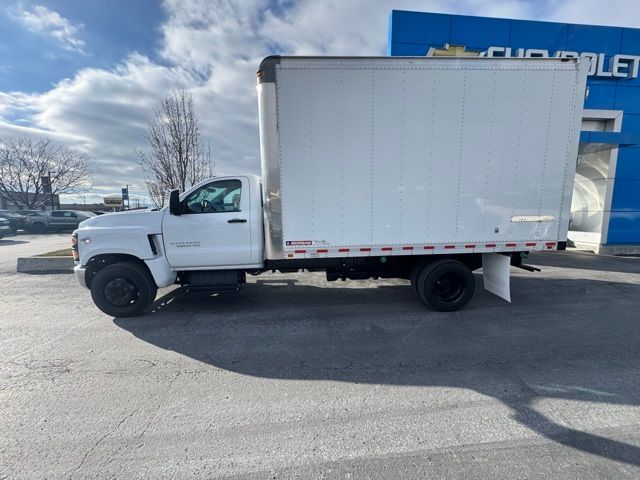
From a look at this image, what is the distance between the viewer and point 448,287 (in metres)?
5.36

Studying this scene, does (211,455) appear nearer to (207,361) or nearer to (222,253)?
(207,361)

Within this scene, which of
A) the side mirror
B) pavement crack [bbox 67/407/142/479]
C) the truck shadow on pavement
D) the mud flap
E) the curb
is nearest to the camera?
pavement crack [bbox 67/407/142/479]

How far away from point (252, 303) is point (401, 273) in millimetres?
2899

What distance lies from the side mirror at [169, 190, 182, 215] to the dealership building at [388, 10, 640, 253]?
29.0 feet

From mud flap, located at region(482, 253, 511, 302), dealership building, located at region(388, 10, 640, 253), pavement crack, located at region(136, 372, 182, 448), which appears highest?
dealership building, located at region(388, 10, 640, 253)

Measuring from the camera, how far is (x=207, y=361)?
3734mm

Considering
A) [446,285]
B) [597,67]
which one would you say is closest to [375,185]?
[446,285]

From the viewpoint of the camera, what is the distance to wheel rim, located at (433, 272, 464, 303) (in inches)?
207

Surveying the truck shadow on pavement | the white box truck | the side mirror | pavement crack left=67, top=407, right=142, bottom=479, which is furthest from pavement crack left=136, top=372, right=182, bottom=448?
the side mirror

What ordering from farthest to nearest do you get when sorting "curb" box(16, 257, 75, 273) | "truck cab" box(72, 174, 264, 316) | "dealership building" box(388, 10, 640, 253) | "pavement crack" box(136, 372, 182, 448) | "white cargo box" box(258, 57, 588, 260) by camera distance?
"dealership building" box(388, 10, 640, 253) < "curb" box(16, 257, 75, 273) < "truck cab" box(72, 174, 264, 316) < "white cargo box" box(258, 57, 588, 260) < "pavement crack" box(136, 372, 182, 448)

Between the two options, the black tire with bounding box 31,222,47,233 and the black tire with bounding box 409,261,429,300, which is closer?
the black tire with bounding box 409,261,429,300

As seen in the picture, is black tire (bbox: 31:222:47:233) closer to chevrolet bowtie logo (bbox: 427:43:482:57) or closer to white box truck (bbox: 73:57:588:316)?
white box truck (bbox: 73:57:588:316)

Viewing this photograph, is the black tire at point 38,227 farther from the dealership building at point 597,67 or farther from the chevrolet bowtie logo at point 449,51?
the chevrolet bowtie logo at point 449,51

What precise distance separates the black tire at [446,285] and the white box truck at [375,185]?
0.08 feet
